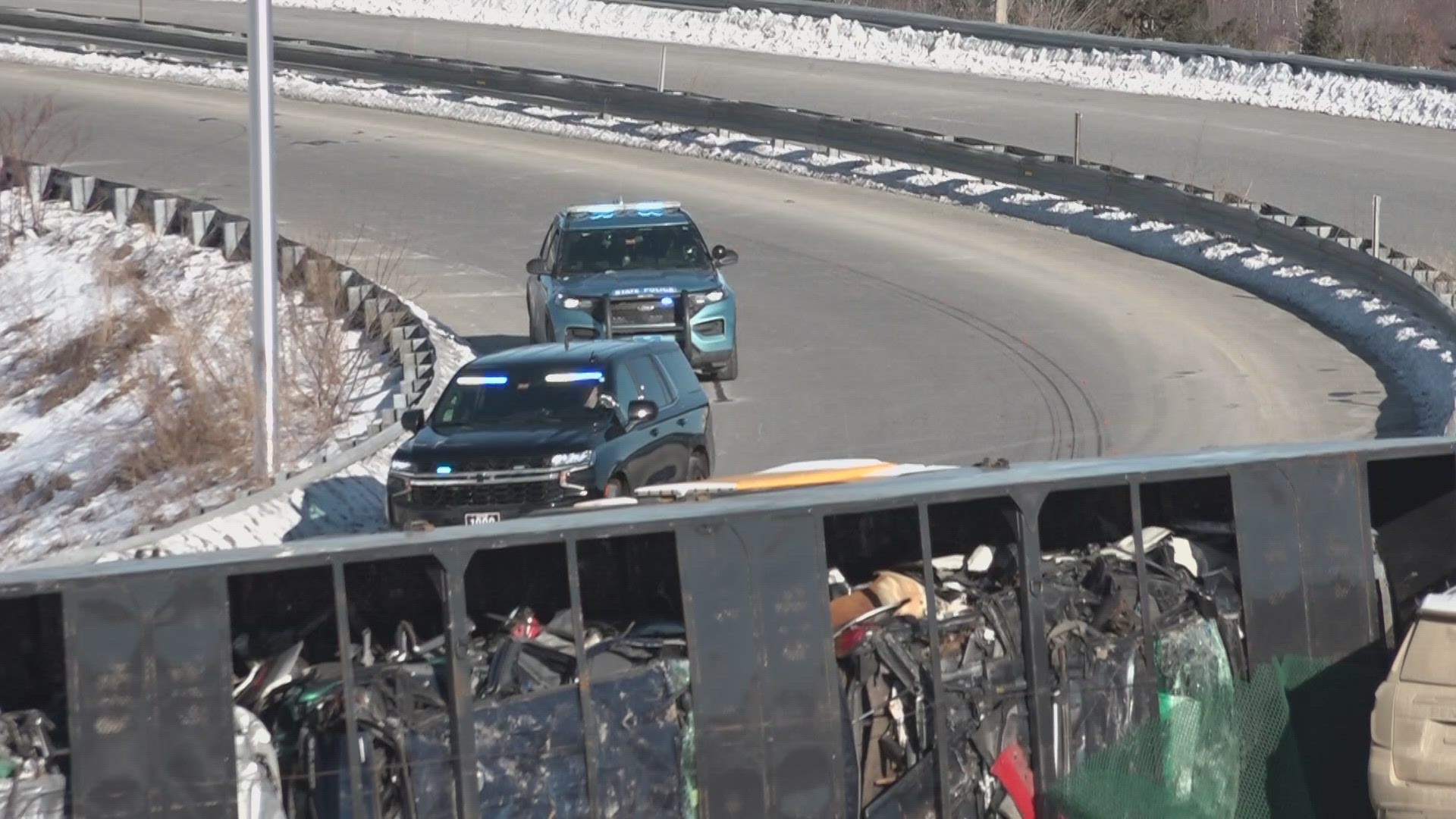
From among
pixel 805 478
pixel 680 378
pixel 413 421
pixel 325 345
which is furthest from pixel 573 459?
pixel 325 345

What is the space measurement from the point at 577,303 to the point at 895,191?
44.0 feet

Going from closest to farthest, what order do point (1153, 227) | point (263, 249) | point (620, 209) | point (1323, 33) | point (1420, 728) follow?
point (1420, 728), point (263, 249), point (620, 209), point (1153, 227), point (1323, 33)

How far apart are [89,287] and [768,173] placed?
469 inches

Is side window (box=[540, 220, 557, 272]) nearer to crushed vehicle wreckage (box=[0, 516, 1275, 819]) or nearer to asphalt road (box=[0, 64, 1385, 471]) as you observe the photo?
asphalt road (box=[0, 64, 1385, 471])

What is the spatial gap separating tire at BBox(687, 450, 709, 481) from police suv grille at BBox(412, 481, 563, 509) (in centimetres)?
171

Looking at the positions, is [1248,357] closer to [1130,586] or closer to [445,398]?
[445,398]

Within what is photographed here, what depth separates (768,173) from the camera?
33562mm

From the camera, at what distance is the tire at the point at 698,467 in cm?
1552

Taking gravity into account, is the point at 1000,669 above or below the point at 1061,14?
below

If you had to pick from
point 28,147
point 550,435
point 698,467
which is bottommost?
point 698,467

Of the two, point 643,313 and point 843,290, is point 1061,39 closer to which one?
point 843,290

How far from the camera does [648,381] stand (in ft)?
51.3

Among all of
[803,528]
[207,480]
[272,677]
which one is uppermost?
[803,528]

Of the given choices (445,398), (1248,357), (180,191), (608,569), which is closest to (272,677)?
(608,569)
